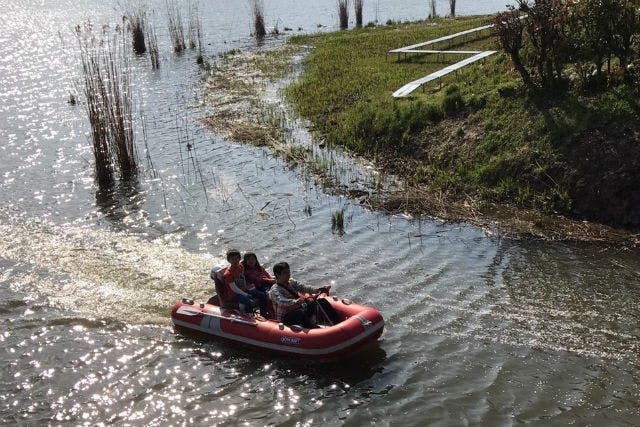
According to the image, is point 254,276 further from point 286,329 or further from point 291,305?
point 286,329

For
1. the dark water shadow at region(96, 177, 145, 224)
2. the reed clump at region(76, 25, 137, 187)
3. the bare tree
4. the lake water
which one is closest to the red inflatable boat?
the lake water

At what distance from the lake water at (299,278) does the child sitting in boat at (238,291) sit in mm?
709

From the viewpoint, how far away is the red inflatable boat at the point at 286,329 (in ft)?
26.1

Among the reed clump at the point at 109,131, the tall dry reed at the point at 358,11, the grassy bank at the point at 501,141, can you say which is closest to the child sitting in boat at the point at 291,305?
the grassy bank at the point at 501,141

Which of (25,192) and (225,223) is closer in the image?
A: (225,223)

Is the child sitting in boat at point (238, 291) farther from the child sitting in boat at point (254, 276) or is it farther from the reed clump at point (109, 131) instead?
the reed clump at point (109, 131)

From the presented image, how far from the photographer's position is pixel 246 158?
15891mm

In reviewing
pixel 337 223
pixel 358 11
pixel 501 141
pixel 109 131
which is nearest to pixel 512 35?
pixel 501 141

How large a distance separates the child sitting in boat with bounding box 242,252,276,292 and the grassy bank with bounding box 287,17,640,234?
3.82 m

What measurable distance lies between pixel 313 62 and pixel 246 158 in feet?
33.4

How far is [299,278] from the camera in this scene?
33.8 feet

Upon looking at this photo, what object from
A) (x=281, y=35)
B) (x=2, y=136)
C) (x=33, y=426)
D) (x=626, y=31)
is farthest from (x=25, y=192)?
(x=281, y=35)

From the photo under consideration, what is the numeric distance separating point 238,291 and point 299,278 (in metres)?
1.38

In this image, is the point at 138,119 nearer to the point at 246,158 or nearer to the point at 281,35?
the point at 246,158
